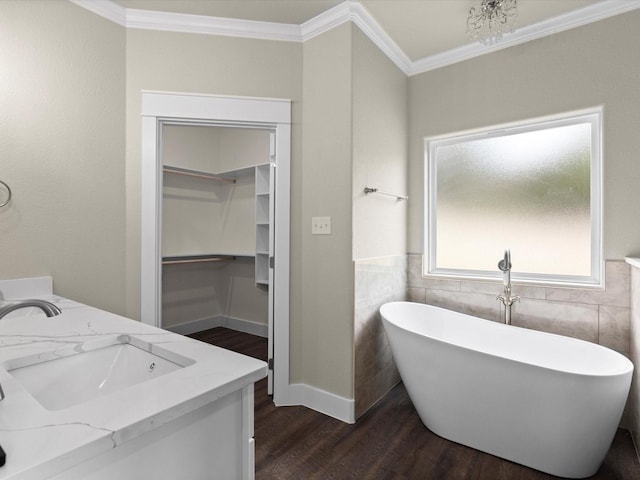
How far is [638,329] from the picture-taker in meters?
1.80

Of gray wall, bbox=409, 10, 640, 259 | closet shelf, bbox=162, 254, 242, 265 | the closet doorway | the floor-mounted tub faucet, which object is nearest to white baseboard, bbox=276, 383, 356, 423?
the closet doorway

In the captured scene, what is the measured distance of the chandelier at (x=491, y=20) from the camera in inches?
82.7

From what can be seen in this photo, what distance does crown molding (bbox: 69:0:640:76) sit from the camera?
6.87ft

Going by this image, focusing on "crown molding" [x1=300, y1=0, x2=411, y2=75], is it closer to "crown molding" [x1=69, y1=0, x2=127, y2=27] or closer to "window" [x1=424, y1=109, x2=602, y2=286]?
"window" [x1=424, y1=109, x2=602, y2=286]

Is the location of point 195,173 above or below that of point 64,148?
above

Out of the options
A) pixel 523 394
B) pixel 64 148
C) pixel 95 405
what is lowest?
pixel 523 394

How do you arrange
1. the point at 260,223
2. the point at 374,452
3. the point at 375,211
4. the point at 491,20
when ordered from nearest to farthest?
the point at 374,452, the point at 491,20, the point at 375,211, the point at 260,223

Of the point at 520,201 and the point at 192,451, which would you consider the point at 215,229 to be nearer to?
the point at 520,201

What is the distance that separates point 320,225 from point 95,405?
1.74 meters

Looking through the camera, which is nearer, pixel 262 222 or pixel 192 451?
pixel 192 451

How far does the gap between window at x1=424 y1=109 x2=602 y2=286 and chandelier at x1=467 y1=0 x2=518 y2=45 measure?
2.10 feet

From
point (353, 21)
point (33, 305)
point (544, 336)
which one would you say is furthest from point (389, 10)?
point (33, 305)

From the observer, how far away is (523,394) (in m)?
1.66

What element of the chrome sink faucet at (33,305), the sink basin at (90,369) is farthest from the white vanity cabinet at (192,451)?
the chrome sink faucet at (33,305)
